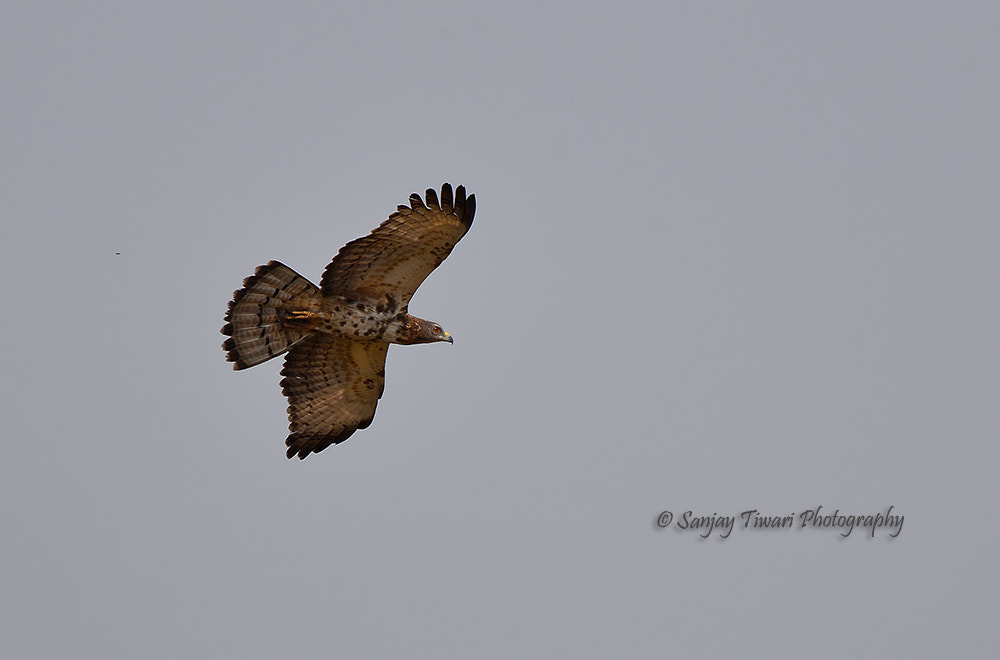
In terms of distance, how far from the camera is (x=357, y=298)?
1662cm

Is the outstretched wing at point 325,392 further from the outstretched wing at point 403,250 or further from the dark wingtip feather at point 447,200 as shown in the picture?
the dark wingtip feather at point 447,200

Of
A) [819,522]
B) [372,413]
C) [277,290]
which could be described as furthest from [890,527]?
[277,290]

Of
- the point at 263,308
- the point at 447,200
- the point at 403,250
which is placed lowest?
the point at 263,308

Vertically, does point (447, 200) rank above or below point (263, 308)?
above

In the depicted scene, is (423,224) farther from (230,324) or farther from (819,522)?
(819,522)

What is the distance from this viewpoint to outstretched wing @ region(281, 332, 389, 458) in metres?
17.4

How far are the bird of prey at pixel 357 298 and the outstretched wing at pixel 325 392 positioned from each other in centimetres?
5

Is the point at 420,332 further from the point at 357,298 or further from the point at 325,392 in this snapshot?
the point at 325,392

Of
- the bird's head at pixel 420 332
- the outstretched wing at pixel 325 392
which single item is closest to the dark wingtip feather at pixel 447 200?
the bird's head at pixel 420 332

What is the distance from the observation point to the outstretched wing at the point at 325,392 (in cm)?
1736

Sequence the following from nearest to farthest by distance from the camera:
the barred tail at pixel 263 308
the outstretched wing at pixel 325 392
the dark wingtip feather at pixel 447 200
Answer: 1. the dark wingtip feather at pixel 447 200
2. the barred tail at pixel 263 308
3. the outstretched wing at pixel 325 392

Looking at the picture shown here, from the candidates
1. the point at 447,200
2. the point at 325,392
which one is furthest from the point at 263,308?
the point at 447,200

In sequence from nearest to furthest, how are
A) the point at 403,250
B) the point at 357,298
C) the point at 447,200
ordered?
1. the point at 447,200
2. the point at 403,250
3. the point at 357,298

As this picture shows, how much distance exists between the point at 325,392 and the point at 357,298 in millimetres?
1481
